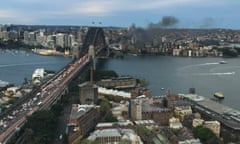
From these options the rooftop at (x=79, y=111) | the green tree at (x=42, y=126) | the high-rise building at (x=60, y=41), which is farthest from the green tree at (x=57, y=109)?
the high-rise building at (x=60, y=41)

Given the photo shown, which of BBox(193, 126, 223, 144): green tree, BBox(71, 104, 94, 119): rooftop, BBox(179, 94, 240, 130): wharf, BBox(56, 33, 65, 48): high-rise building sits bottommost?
BBox(193, 126, 223, 144): green tree

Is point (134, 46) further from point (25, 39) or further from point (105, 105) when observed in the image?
point (105, 105)

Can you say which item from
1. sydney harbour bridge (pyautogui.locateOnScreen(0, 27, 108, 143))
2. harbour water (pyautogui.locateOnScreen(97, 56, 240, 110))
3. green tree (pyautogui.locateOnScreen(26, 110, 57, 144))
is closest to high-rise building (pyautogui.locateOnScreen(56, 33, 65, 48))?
sydney harbour bridge (pyautogui.locateOnScreen(0, 27, 108, 143))

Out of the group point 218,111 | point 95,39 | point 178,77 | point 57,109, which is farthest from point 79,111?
point 95,39

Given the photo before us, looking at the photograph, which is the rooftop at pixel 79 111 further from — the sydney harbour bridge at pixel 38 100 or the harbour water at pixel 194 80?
the harbour water at pixel 194 80

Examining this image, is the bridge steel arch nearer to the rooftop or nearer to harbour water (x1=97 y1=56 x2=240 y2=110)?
harbour water (x1=97 y1=56 x2=240 y2=110)
